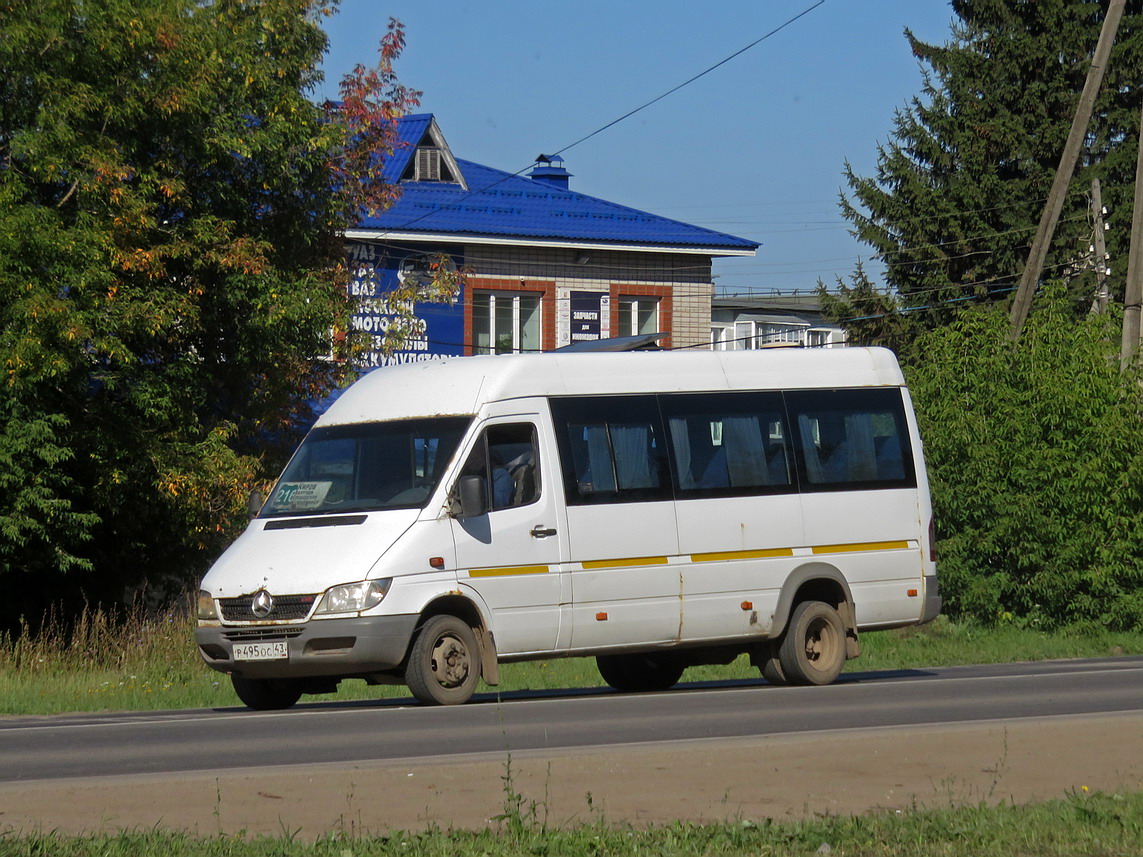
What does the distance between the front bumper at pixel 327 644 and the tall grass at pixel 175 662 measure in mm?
3303

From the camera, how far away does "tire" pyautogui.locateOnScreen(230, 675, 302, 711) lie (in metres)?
13.5

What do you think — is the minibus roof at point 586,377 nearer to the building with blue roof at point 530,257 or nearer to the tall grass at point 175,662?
the tall grass at point 175,662

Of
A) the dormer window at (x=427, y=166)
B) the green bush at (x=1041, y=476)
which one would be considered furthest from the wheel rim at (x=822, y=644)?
the dormer window at (x=427, y=166)

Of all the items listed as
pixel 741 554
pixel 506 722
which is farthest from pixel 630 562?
pixel 506 722

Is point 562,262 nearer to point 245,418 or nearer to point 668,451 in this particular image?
point 245,418

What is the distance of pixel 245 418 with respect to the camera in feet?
76.8

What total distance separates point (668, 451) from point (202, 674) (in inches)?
269

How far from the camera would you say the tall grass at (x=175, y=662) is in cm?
1644

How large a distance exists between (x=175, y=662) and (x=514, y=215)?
23057mm

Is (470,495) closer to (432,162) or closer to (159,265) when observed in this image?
(159,265)

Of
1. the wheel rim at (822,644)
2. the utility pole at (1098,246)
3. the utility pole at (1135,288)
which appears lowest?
the wheel rim at (822,644)

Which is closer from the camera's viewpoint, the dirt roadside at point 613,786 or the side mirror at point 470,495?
the dirt roadside at point 613,786

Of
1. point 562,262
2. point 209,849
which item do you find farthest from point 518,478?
point 562,262

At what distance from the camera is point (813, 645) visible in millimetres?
15109
